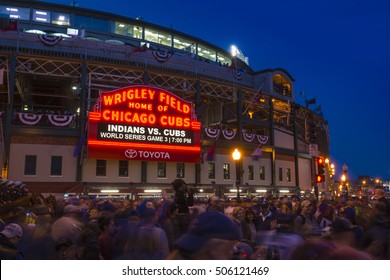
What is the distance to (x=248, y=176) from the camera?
126 feet

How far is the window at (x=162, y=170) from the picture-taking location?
3322 centimetres

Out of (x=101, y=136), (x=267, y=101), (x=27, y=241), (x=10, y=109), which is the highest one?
(x=267, y=101)

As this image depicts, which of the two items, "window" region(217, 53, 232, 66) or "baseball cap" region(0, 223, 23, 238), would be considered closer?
"baseball cap" region(0, 223, 23, 238)

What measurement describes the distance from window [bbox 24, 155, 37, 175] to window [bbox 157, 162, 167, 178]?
32.7 feet

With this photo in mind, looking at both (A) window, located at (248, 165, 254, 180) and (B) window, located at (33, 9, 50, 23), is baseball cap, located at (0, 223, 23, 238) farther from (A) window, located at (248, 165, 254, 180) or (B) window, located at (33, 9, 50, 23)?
(B) window, located at (33, 9, 50, 23)

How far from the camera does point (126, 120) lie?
3020 cm

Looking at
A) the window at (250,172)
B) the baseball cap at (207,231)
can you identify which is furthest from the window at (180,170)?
the baseball cap at (207,231)

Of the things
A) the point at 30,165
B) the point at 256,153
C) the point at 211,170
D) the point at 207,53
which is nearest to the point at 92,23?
the point at 207,53

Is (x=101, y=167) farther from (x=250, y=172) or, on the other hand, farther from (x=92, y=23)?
(x=92, y=23)

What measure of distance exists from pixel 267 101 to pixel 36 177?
2542cm

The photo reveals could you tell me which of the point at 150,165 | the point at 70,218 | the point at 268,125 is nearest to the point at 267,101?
the point at 268,125

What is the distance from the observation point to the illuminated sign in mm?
29125

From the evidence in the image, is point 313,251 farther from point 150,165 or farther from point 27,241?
point 150,165

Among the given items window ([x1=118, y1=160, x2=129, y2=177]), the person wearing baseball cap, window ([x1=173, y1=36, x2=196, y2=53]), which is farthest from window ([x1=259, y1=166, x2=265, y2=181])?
the person wearing baseball cap
